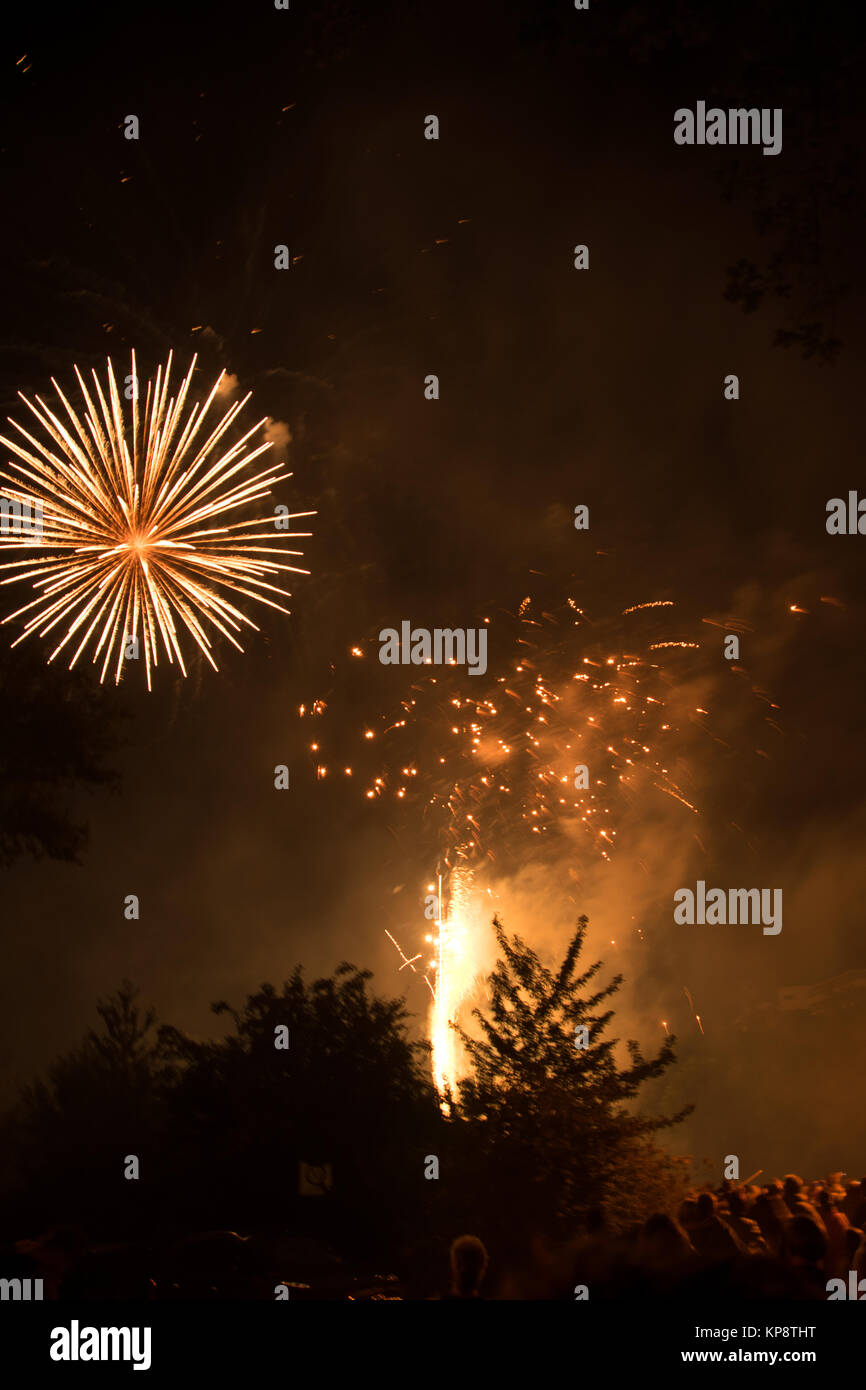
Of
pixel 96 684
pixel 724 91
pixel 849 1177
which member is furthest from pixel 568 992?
pixel 724 91

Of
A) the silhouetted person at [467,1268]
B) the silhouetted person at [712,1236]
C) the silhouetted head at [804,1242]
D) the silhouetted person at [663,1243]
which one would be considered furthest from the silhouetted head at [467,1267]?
the silhouetted head at [804,1242]

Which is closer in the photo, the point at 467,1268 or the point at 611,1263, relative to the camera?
the point at 467,1268

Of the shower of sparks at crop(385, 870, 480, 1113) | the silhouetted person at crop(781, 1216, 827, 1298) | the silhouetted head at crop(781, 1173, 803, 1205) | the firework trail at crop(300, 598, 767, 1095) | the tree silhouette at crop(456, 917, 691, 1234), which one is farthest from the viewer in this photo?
the shower of sparks at crop(385, 870, 480, 1113)

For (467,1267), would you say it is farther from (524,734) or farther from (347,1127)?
(347,1127)

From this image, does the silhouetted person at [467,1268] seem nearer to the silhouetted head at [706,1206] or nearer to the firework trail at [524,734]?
the silhouetted head at [706,1206]

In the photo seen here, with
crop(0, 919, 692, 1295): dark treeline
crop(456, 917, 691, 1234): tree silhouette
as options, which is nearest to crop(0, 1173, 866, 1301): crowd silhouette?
crop(456, 917, 691, 1234): tree silhouette

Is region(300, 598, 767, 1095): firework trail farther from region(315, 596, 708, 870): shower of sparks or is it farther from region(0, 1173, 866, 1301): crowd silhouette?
region(0, 1173, 866, 1301): crowd silhouette

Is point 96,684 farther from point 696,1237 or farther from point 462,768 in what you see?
point 696,1237

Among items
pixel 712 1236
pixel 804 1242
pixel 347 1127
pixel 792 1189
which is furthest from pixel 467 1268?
pixel 347 1127
